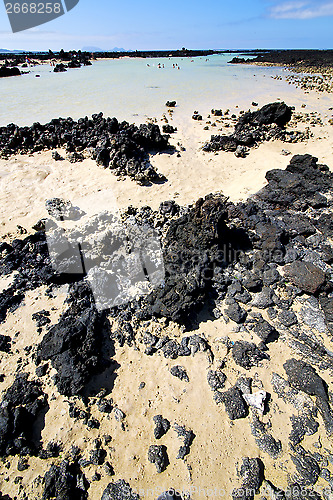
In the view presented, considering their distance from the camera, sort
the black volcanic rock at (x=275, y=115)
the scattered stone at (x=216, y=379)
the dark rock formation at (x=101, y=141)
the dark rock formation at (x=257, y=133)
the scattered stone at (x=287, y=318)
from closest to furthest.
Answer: the scattered stone at (x=216, y=379)
the scattered stone at (x=287, y=318)
the dark rock formation at (x=101, y=141)
the dark rock formation at (x=257, y=133)
the black volcanic rock at (x=275, y=115)

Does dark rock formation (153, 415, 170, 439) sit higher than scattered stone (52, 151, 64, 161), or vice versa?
scattered stone (52, 151, 64, 161)

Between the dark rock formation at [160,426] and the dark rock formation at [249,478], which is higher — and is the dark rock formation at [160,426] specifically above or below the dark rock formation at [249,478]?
below

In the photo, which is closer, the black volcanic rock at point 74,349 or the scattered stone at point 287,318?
the black volcanic rock at point 74,349

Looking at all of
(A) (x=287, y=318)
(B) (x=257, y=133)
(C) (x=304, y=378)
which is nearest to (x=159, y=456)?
(C) (x=304, y=378)

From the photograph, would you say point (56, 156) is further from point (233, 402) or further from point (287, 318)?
point (233, 402)

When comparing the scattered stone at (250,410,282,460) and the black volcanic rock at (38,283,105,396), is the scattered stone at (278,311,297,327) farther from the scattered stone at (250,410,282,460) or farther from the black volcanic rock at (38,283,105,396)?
the black volcanic rock at (38,283,105,396)

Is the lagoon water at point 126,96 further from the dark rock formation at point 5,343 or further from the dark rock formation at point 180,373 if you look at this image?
the dark rock formation at point 180,373

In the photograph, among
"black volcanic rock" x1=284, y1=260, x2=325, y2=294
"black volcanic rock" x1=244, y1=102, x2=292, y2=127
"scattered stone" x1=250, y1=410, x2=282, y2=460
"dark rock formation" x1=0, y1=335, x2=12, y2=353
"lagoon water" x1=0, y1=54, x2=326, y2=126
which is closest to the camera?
"scattered stone" x1=250, y1=410, x2=282, y2=460

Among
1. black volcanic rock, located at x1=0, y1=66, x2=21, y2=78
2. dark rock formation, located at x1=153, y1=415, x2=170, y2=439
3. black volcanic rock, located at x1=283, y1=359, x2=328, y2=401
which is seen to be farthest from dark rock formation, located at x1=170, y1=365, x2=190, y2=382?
black volcanic rock, located at x1=0, y1=66, x2=21, y2=78

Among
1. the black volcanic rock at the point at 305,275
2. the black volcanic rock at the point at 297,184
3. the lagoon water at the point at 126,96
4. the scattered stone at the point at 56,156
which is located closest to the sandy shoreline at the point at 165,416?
the black volcanic rock at the point at 305,275

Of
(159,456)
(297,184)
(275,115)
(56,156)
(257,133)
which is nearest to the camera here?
(159,456)

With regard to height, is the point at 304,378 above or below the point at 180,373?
above

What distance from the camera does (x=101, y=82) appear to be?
83.7 feet

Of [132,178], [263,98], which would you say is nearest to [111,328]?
[132,178]
